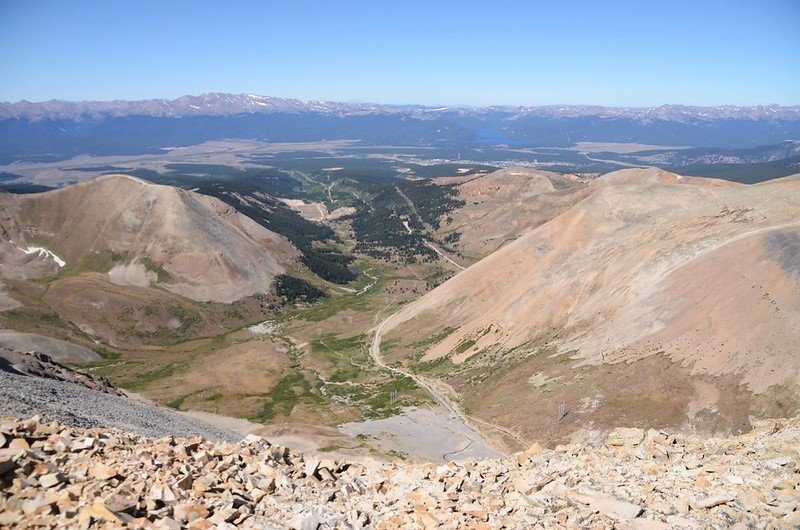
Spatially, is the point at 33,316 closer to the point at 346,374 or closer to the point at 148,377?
the point at 148,377

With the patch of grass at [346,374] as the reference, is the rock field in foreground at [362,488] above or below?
above

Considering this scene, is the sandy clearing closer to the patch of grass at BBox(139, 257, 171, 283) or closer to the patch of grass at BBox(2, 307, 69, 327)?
the patch of grass at BBox(2, 307, 69, 327)

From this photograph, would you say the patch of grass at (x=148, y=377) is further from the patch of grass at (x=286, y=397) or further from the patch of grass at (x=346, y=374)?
the patch of grass at (x=346, y=374)

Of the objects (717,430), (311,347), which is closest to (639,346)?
(717,430)

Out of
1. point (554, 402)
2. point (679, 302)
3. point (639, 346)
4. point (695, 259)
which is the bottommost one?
point (554, 402)

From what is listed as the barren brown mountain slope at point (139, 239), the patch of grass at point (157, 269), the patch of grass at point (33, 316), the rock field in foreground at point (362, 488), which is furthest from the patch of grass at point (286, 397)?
the patch of grass at point (157, 269)

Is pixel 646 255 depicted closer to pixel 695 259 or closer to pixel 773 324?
pixel 695 259
